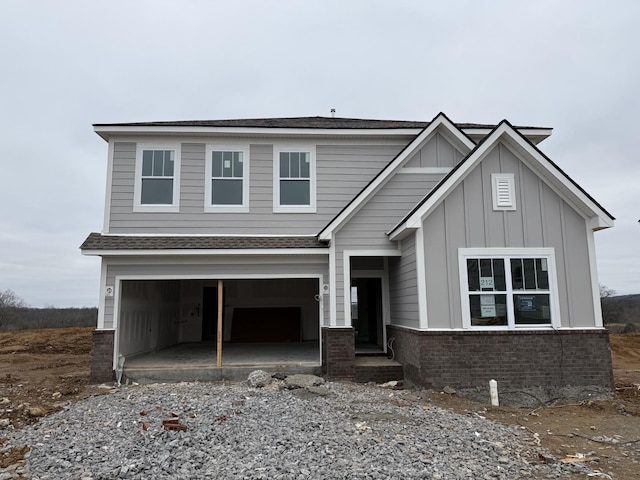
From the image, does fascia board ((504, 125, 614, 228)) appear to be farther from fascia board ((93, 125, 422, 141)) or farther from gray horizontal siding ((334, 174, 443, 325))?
fascia board ((93, 125, 422, 141))

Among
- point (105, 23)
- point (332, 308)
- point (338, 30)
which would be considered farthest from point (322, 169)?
point (105, 23)

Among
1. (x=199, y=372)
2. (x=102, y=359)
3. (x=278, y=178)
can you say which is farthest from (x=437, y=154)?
(x=102, y=359)

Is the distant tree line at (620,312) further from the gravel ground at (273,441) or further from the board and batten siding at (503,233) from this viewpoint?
the gravel ground at (273,441)

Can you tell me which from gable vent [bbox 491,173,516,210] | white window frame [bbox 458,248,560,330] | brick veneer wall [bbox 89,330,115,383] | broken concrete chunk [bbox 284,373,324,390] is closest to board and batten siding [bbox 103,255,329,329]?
brick veneer wall [bbox 89,330,115,383]

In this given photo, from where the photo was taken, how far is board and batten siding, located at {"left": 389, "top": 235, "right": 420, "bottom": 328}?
866 centimetres

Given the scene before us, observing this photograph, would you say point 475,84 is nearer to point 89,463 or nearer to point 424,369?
point 424,369

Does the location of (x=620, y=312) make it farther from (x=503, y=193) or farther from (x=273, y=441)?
(x=273, y=441)

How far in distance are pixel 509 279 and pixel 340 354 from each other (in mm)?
3756

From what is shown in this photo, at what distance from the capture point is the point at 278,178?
35.0 feet

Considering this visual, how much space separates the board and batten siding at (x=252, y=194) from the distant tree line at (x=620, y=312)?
2235 centimetres

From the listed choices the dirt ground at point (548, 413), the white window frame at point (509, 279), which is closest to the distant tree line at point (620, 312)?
the dirt ground at point (548, 413)

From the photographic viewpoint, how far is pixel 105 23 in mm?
10922

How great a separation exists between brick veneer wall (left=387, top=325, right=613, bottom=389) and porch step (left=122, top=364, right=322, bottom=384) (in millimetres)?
2832

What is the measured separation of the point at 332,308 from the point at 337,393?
6.26ft
